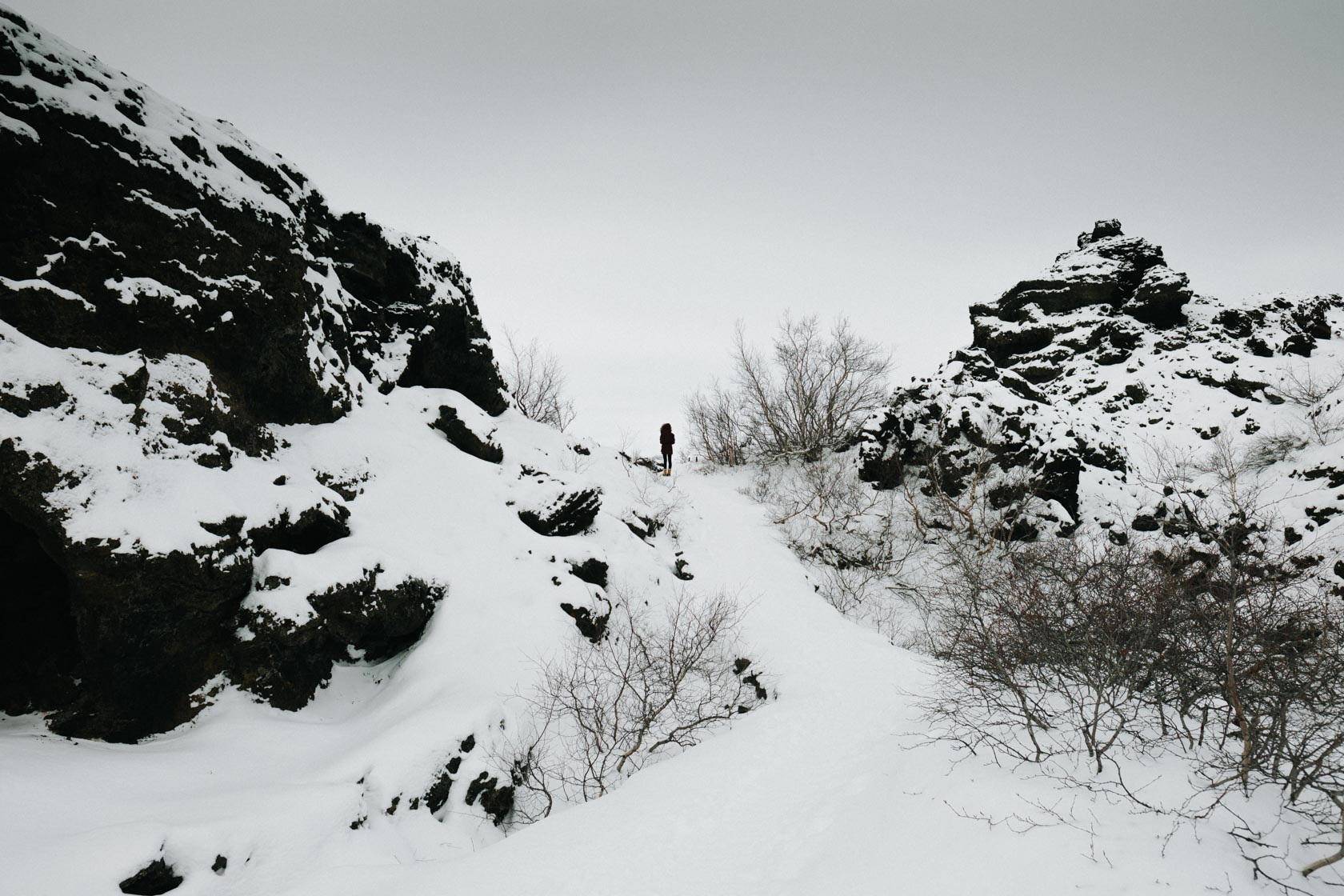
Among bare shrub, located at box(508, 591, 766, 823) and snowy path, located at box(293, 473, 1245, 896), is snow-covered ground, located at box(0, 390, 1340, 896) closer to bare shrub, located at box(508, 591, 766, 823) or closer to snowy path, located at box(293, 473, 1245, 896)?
snowy path, located at box(293, 473, 1245, 896)

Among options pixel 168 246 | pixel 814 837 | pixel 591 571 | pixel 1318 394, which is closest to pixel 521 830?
pixel 814 837

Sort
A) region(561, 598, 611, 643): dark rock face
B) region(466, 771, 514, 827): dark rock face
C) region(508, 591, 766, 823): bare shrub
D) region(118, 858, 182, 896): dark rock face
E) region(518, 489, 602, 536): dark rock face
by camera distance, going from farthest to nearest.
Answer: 1. region(518, 489, 602, 536): dark rock face
2. region(561, 598, 611, 643): dark rock face
3. region(508, 591, 766, 823): bare shrub
4. region(466, 771, 514, 827): dark rock face
5. region(118, 858, 182, 896): dark rock face

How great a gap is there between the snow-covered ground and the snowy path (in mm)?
30

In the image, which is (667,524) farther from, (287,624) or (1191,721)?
(1191,721)

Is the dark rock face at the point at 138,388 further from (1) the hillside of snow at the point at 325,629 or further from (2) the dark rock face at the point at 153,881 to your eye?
(2) the dark rock face at the point at 153,881

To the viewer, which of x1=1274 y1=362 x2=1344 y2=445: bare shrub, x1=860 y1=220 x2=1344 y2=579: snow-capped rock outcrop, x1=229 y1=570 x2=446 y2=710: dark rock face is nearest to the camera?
x1=229 y1=570 x2=446 y2=710: dark rock face

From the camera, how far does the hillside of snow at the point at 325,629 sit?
18.0 ft

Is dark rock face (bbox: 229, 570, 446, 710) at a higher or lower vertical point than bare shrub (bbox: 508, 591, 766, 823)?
higher

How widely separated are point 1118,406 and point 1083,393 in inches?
86.6

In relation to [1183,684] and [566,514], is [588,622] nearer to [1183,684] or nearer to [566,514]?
[566,514]

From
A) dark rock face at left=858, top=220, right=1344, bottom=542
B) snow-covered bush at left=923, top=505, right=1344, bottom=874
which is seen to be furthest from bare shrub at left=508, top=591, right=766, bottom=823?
dark rock face at left=858, top=220, right=1344, bottom=542

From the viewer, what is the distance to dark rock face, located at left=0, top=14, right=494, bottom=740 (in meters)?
7.17

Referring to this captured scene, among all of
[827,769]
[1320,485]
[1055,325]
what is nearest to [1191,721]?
[827,769]

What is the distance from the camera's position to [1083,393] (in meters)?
29.5
